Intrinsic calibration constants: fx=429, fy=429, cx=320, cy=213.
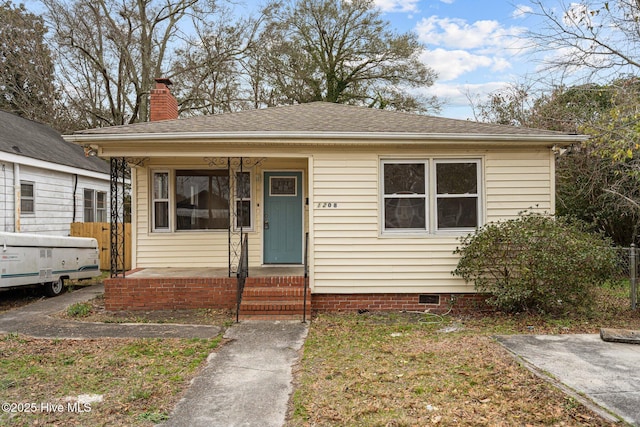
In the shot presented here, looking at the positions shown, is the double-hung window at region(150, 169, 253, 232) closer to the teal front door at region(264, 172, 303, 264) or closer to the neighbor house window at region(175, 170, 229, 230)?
the neighbor house window at region(175, 170, 229, 230)

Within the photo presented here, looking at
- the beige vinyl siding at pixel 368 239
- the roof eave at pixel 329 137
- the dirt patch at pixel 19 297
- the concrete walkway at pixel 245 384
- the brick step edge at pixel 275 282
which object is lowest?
the dirt patch at pixel 19 297

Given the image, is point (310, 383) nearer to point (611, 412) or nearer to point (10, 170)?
point (611, 412)

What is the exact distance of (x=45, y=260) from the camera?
856 cm

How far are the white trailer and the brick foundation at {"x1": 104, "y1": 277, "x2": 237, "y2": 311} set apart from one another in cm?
175

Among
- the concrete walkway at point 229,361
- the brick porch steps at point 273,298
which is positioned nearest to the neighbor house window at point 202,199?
the brick porch steps at point 273,298

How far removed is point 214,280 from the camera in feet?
25.0

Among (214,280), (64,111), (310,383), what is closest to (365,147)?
(214,280)

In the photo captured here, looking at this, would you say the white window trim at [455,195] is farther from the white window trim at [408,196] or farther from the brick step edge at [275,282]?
the brick step edge at [275,282]

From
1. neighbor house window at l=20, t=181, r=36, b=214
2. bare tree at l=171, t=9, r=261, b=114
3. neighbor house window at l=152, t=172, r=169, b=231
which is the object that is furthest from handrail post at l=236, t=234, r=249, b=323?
bare tree at l=171, t=9, r=261, b=114

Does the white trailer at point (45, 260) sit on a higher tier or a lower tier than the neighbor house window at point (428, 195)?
lower

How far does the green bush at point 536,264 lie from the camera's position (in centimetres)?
638

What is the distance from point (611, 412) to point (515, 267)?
11.4 feet

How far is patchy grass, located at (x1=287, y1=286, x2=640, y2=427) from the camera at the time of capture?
3.47 m

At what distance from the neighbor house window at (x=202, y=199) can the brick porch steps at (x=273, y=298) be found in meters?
2.09
